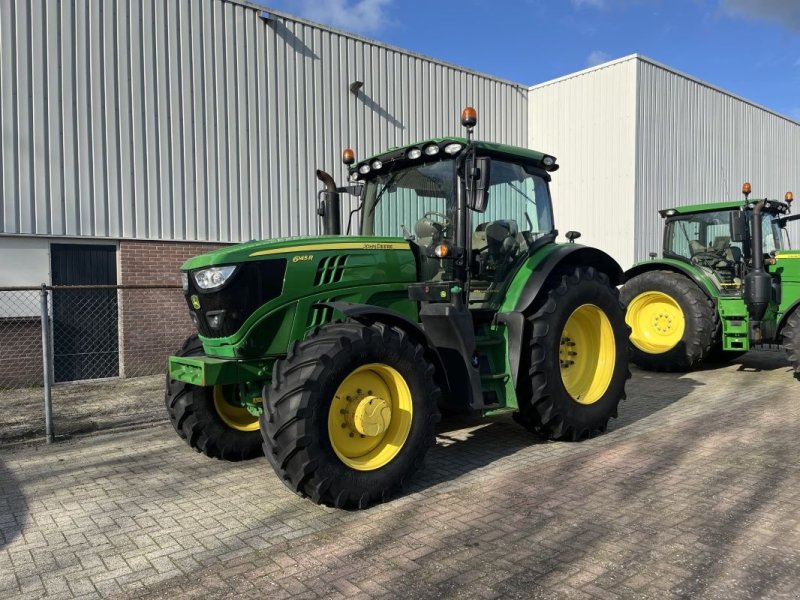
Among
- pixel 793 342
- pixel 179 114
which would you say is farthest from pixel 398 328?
pixel 179 114

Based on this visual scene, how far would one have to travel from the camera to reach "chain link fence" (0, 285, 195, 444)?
801cm

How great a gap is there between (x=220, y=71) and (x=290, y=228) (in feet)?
9.25

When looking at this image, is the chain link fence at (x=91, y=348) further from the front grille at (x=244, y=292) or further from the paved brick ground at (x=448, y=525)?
the front grille at (x=244, y=292)

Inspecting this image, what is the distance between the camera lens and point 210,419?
4.92m

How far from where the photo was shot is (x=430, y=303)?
4.77 metres

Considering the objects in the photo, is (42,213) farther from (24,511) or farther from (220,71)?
(24,511)

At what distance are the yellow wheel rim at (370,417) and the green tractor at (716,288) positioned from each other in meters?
5.95

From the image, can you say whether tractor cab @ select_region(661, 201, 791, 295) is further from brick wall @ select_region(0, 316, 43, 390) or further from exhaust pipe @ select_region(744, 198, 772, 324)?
brick wall @ select_region(0, 316, 43, 390)

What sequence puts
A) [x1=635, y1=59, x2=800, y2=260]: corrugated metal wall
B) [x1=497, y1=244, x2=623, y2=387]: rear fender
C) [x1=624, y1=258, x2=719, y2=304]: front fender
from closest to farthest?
[x1=497, y1=244, x2=623, y2=387]: rear fender < [x1=624, y1=258, x2=719, y2=304]: front fender < [x1=635, y1=59, x2=800, y2=260]: corrugated metal wall

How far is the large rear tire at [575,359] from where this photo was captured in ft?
16.6

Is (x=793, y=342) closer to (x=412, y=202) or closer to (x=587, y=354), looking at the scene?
(x=587, y=354)

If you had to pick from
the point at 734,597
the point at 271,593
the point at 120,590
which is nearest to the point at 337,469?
the point at 271,593

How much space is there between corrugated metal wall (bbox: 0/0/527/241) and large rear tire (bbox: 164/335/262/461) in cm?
557

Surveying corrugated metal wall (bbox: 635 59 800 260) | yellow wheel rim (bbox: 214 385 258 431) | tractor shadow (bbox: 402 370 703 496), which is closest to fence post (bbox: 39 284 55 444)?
yellow wheel rim (bbox: 214 385 258 431)
